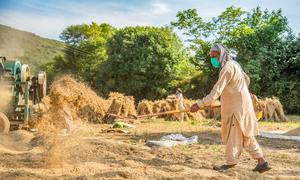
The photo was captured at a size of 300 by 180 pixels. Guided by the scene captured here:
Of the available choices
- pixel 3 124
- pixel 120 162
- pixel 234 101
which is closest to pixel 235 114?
pixel 234 101

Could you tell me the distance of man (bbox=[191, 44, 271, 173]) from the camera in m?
5.87

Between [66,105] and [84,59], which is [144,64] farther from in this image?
[66,105]

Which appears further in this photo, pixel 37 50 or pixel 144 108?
pixel 37 50

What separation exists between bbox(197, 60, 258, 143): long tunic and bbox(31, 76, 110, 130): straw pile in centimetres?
698

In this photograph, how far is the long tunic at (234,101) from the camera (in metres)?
5.89

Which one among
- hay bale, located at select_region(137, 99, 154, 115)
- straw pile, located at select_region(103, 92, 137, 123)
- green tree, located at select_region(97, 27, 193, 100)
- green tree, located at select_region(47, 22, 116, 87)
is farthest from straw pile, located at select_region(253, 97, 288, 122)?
green tree, located at select_region(47, 22, 116, 87)

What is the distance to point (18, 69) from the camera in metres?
12.5

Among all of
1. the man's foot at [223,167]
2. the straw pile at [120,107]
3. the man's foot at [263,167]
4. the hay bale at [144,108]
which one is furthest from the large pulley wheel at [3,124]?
the hay bale at [144,108]

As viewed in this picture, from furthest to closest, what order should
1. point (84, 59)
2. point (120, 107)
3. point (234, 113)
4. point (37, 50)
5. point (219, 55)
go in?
1. point (37, 50)
2. point (84, 59)
3. point (120, 107)
4. point (219, 55)
5. point (234, 113)

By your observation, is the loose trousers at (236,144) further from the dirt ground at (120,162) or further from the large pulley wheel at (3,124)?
the large pulley wheel at (3,124)

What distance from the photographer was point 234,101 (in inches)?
235

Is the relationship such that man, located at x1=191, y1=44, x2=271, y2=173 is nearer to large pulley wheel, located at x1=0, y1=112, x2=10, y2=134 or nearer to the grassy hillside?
large pulley wheel, located at x1=0, y1=112, x2=10, y2=134

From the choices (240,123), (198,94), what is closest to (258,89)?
(198,94)

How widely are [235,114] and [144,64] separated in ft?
Answer: 86.7
